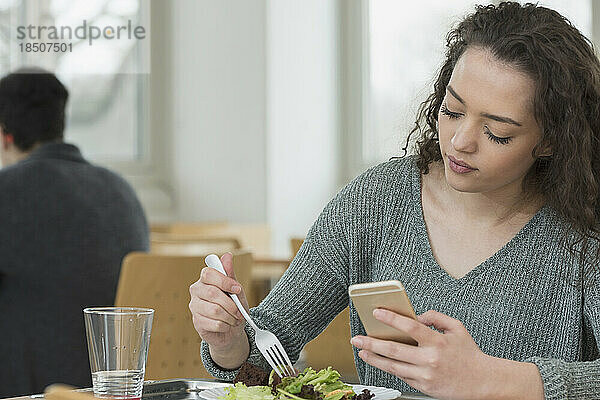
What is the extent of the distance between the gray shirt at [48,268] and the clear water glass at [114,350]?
4.21 feet

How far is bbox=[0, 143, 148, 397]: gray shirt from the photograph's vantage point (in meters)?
2.29

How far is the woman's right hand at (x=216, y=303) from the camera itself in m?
1.26

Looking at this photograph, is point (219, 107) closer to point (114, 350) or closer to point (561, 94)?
point (561, 94)

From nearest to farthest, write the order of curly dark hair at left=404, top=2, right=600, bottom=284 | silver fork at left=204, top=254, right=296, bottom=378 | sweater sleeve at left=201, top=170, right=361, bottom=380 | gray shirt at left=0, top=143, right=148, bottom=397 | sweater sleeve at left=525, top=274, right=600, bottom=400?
sweater sleeve at left=525, top=274, right=600, bottom=400 → silver fork at left=204, top=254, right=296, bottom=378 → curly dark hair at left=404, top=2, right=600, bottom=284 → sweater sleeve at left=201, top=170, right=361, bottom=380 → gray shirt at left=0, top=143, right=148, bottom=397

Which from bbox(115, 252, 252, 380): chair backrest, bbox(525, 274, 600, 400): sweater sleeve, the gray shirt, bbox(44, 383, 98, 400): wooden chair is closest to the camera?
bbox(44, 383, 98, 400): wooden chair

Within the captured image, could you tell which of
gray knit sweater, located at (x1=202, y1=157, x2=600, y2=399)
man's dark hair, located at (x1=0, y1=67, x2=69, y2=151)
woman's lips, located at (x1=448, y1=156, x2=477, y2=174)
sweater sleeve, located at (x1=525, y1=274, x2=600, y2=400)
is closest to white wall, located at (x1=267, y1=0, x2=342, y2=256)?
man's dark hair, located at (x1=0, y1=67, x2=69, y2=151)

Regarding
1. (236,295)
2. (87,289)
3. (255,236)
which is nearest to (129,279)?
(87,289)

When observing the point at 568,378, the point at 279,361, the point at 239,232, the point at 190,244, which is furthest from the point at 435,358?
the point at 239,232

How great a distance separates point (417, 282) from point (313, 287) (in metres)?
0.17

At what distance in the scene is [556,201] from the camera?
1.44m

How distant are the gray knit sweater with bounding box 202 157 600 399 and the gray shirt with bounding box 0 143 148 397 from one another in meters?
1.03

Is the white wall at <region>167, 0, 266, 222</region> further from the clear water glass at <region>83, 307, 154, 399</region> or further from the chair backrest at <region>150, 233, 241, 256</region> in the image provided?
the clear water glass at <region>83, 307, 154, 399</region>

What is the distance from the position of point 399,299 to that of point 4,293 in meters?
1.57

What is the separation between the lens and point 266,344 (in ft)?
4.28
